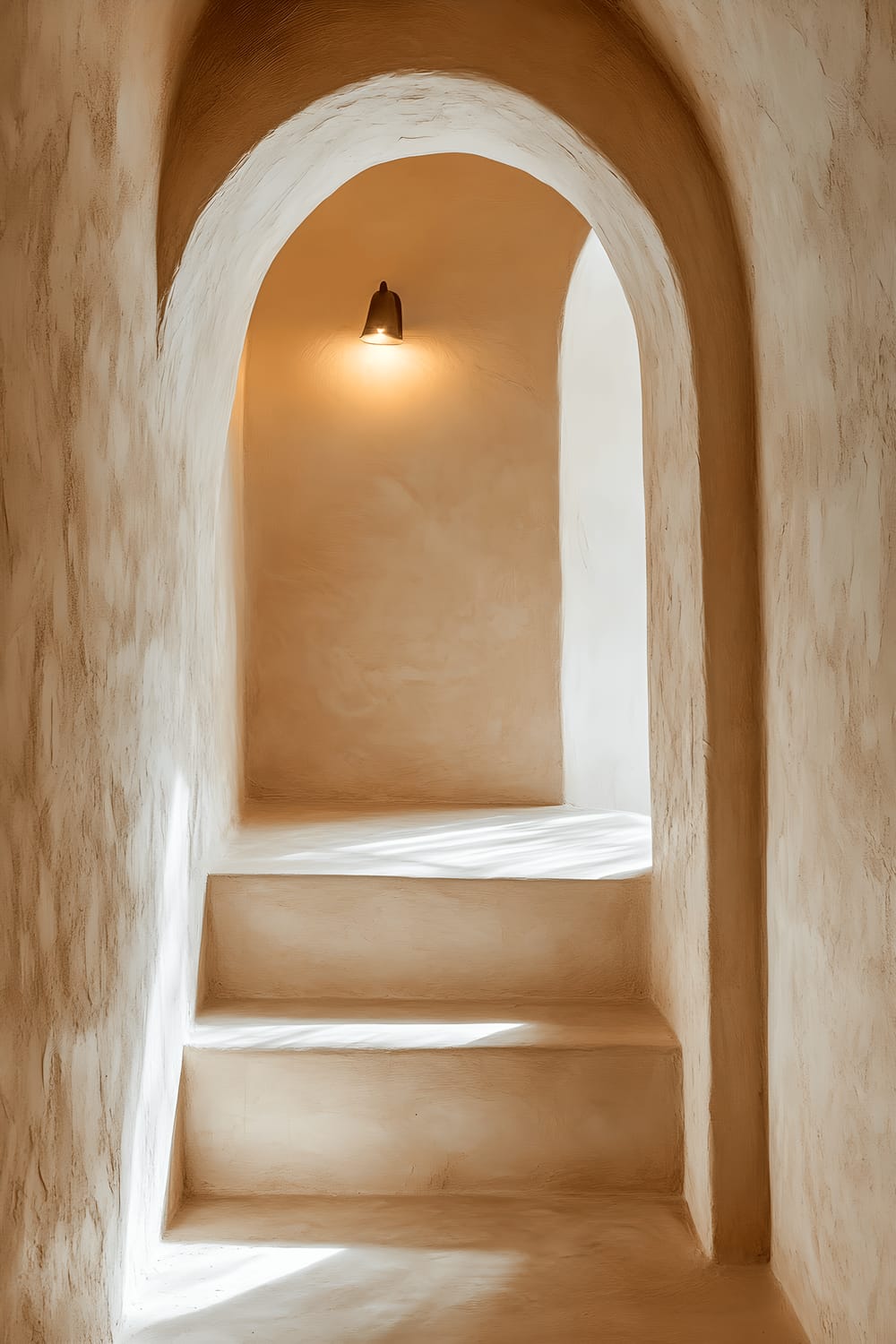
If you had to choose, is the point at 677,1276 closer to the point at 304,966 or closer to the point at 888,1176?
the point at 888,1176

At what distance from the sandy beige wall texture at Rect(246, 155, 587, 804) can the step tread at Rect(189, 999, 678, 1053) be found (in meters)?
1.57

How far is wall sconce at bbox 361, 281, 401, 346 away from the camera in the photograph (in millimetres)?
4105

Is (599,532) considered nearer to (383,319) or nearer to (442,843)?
(383,319)

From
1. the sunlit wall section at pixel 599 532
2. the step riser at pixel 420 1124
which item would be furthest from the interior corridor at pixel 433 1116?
the sunlit wall section at pixel 599 532

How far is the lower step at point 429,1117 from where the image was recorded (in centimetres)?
253

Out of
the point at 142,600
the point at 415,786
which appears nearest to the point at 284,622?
the point at 415,786

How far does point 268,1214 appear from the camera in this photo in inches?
95.7

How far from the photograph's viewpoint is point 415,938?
9.59 ft

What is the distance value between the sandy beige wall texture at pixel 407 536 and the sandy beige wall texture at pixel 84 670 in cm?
181

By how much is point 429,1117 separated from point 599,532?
2469 mm

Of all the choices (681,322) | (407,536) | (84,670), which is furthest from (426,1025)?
(407,536)

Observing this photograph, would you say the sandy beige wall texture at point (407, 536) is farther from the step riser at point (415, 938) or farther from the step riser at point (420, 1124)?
the step riser at point (420, 1124)

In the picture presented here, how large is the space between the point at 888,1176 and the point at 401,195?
3.78 meters

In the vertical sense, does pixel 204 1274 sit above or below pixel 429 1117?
below
